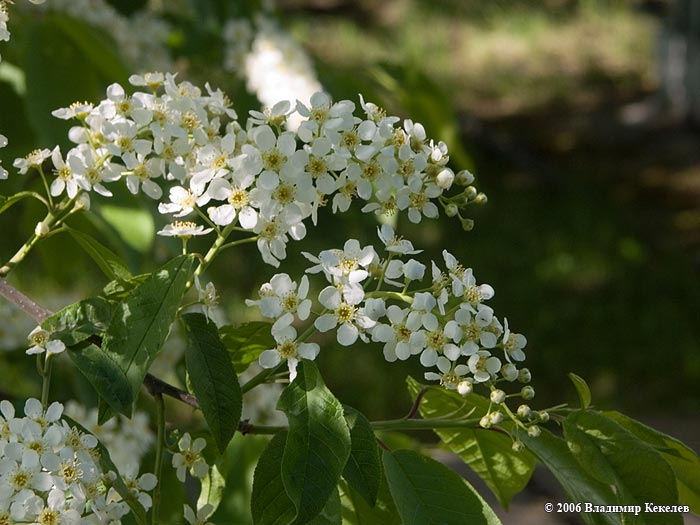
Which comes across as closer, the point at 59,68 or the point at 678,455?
the point at 678,455

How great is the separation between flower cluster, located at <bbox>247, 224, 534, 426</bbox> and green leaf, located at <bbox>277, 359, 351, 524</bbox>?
4cm

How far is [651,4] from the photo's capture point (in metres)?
7.45

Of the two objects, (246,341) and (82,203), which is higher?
(82,203)

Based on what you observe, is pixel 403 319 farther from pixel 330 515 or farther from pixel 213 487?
pixel 213 487

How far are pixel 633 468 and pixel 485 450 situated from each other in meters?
0.27

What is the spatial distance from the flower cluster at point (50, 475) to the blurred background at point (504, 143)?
74 centimetres

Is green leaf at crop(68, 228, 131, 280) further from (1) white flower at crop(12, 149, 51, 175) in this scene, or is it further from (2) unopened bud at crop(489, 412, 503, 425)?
(2) unopened bud at crop(489, 412, 503, 425)

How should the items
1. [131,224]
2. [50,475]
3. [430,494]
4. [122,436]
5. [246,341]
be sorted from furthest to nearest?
[131,224]
[122,436]
[246,341]
[430,494]
[50,475]

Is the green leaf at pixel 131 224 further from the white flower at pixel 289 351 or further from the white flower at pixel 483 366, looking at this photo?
the white flower at pixel 483 366

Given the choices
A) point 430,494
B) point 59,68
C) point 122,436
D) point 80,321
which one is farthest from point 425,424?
point 59,68

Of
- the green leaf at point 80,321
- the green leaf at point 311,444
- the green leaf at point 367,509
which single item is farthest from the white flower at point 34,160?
the green leaf at point 367,509

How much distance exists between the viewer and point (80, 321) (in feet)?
3.52

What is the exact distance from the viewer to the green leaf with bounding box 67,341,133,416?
1.00 m

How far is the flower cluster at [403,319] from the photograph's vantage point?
1042 mm
